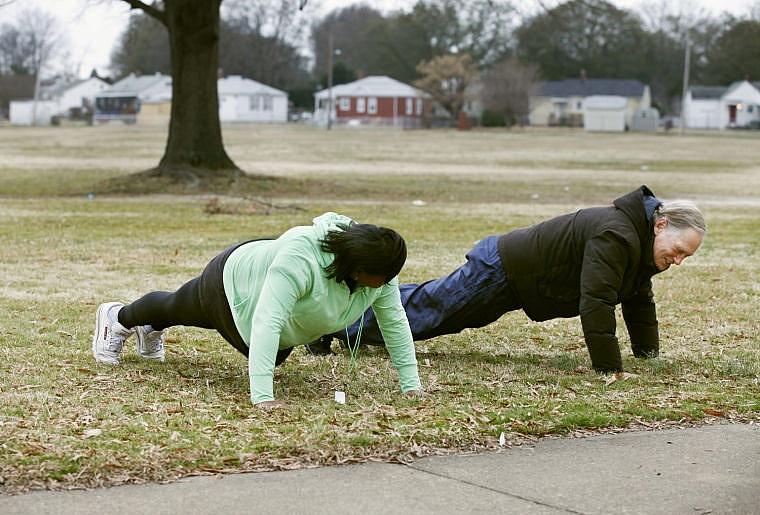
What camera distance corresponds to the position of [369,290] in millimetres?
5625

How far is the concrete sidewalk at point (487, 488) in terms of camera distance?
416 centimetres

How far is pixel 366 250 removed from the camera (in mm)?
5270

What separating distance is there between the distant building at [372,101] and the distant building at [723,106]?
2494 centimetres

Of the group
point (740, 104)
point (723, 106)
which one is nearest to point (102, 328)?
point (723, 106)

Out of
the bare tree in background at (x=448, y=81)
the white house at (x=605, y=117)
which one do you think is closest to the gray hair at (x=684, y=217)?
the bare tree in background at (x=448, y=81)

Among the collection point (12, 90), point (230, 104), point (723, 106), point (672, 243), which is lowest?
point (672, 243)

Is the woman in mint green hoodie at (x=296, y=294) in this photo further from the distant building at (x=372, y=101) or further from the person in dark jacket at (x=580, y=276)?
the distant building at (x=372, y=101)

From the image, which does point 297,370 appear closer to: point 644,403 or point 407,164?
point 644,403

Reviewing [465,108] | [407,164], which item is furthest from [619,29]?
[407,164]

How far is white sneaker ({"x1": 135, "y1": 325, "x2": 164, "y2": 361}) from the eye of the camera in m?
6.56

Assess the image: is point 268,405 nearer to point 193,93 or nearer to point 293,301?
point 293,301

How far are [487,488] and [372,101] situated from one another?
318 feet

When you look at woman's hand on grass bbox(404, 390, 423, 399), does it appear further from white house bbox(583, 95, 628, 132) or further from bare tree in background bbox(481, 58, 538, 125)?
white house bbox(583, 95, 628, 132)

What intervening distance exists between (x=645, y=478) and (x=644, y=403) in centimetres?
124
